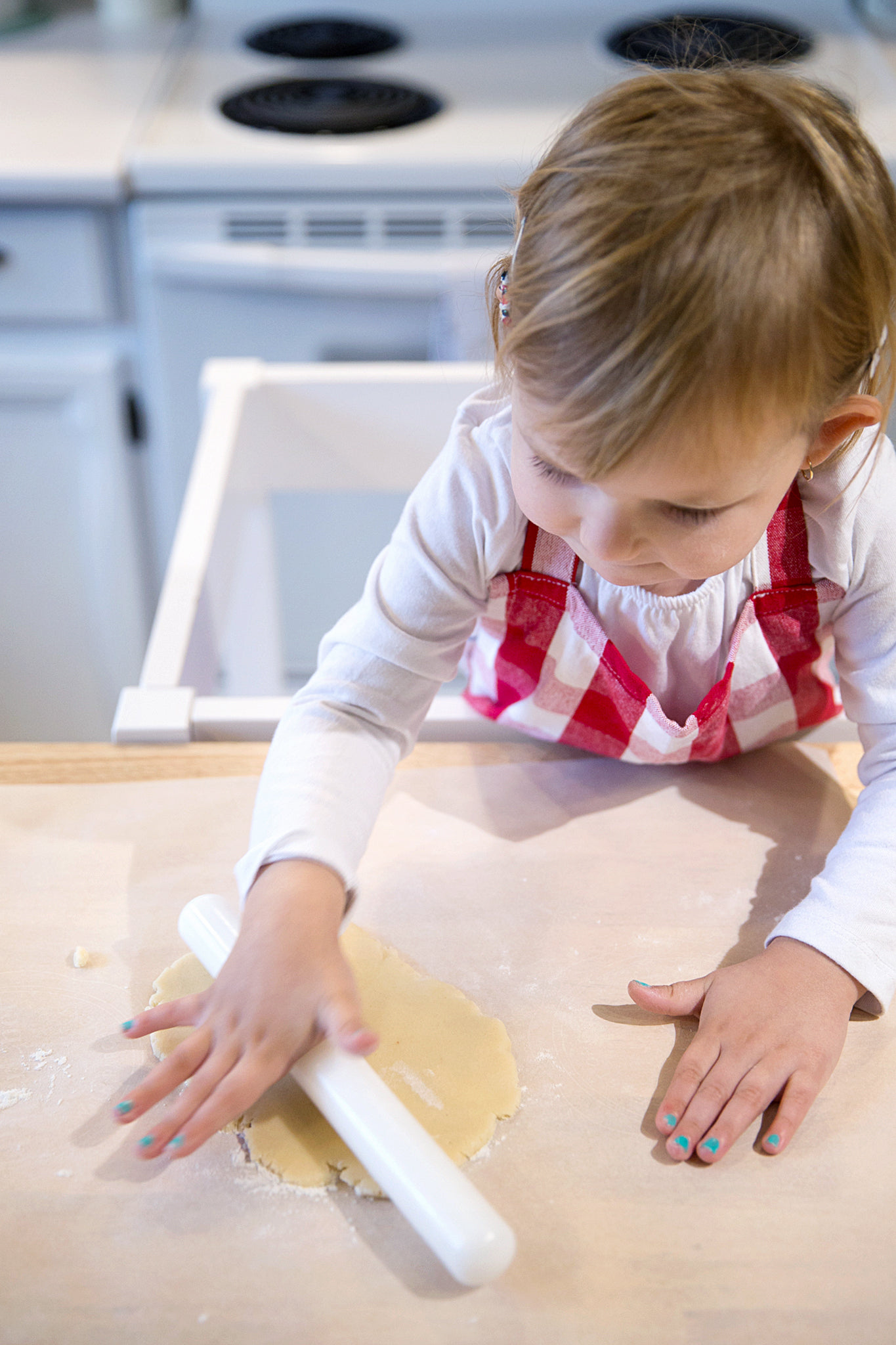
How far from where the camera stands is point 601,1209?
1.40ft

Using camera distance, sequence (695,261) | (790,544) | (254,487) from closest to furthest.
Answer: (695,261)
(790,544)
(254,487)

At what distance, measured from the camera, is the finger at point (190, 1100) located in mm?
438

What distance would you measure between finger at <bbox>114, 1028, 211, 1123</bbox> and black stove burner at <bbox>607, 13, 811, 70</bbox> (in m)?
1.23

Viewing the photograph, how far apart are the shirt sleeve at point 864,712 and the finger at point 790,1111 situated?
0.06 metres

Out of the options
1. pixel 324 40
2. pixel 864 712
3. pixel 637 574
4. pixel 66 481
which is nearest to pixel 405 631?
pixel 637 574

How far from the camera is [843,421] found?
1.66 feet

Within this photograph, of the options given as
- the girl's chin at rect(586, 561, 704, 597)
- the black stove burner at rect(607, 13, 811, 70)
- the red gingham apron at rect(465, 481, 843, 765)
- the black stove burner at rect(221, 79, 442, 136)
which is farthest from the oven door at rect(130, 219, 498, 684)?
the girl's chin at rect(586, 561, 704, 597)

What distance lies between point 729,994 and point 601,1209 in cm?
12

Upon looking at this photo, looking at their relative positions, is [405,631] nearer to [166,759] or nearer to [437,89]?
[166,759]

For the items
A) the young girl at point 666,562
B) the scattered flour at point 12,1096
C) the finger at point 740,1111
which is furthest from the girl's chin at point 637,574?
the scattered flour at point 12,1096

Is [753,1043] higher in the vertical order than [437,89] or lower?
lower

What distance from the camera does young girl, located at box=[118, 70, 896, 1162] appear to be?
1.34 ft

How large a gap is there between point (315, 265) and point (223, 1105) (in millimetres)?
998

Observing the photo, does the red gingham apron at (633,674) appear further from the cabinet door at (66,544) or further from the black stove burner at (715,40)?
the black stove burner at (715,40)
